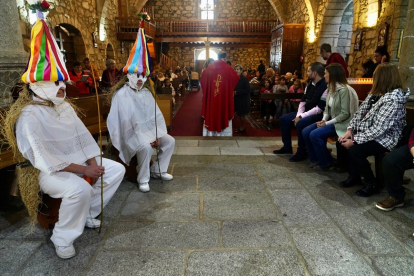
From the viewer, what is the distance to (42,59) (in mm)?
1750

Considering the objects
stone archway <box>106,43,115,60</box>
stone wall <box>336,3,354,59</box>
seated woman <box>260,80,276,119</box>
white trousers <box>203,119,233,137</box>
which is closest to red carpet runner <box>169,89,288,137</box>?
white trousers <box>203,119,233,137</box>

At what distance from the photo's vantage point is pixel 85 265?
170 centimetres

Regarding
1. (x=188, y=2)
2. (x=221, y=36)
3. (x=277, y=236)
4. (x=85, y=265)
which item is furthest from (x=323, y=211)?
(x=188, y=2)

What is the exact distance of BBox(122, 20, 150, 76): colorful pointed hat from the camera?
9.03 ft

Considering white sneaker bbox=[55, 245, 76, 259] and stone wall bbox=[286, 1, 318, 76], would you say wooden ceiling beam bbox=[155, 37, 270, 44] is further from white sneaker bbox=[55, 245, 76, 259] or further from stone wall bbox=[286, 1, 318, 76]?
white sneaker bbox=[55, 245, 76, 259]

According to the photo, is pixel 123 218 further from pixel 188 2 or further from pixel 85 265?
pixel 188 2

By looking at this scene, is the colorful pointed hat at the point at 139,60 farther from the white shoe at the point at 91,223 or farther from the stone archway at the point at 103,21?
the stone archway at the point at 103,21

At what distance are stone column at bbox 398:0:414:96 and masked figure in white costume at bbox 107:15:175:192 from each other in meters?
3.05

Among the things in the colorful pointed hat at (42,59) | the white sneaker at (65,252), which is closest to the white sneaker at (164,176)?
the white sneaker at (65,252)

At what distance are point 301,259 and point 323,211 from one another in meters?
0.74

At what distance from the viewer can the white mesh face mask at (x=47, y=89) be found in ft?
5.82

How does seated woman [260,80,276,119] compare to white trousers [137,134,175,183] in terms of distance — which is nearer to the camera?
white trousers [137,134,175,183]

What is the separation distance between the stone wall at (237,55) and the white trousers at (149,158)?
16671mm

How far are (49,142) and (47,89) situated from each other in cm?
35
